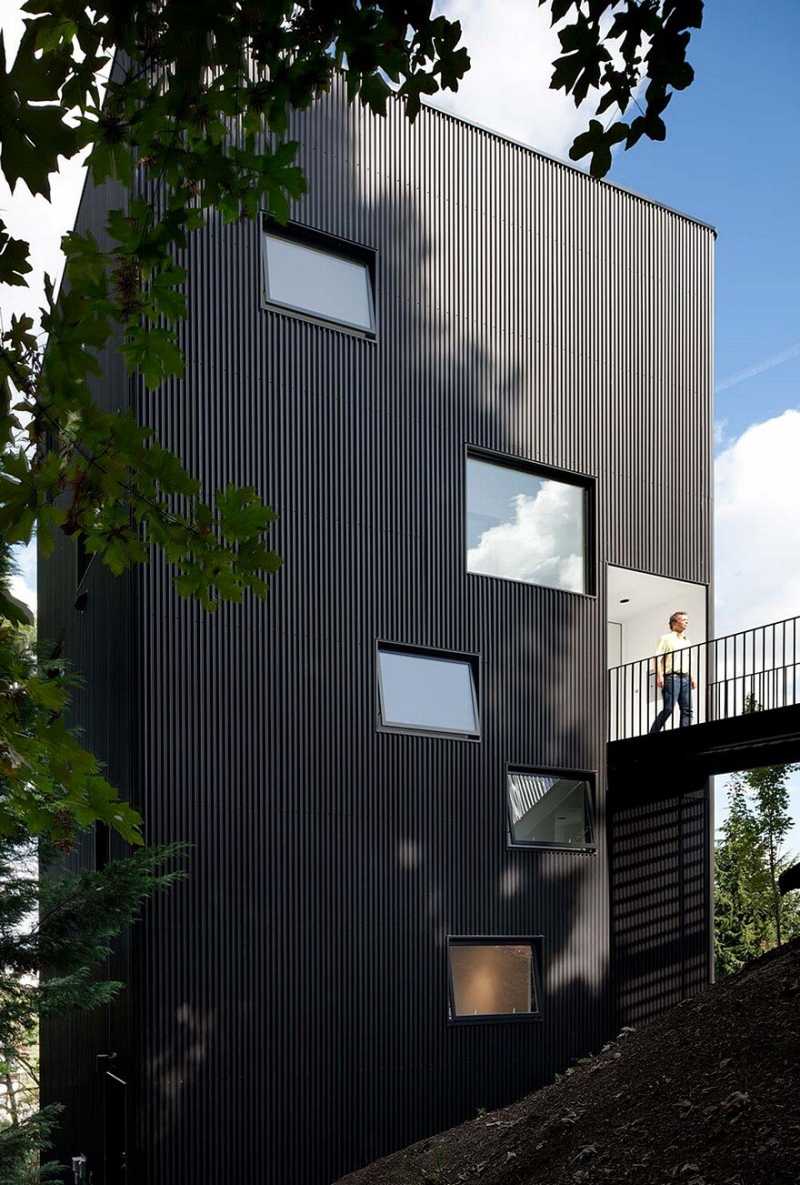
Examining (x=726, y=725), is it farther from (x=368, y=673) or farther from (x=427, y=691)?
(x=368, y=673)

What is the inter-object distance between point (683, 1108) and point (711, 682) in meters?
8.62

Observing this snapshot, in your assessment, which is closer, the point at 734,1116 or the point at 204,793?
the point at 734,1116

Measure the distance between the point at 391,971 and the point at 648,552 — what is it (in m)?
5.30

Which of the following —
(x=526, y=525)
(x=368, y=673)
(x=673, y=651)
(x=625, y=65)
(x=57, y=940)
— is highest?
(x=526, y=525)

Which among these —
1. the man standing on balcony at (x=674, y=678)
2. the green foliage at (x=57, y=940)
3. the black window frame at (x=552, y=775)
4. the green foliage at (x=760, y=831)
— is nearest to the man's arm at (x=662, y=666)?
the man standing on balcony at (x=674, y=678)

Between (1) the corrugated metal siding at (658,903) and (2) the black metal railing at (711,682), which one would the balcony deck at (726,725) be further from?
(1) the corrugated metal siding at (658,903)

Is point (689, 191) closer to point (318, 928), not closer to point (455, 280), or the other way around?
point (455, 280)

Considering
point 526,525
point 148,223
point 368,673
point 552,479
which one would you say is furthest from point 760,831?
point 148,223

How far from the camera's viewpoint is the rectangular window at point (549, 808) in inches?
464

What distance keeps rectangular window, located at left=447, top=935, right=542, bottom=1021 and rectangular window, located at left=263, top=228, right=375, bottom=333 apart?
5.53 m

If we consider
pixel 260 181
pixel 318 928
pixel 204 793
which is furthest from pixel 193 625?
pixel 260 181

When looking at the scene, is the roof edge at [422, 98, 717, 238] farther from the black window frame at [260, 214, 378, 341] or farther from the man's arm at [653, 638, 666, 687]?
the man's arm at [653, 638, 666, 687]

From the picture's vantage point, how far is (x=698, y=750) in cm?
1193

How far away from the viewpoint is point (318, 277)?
447 inches
